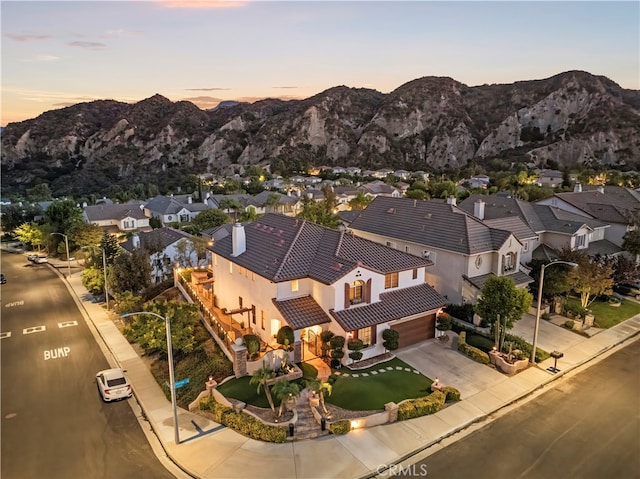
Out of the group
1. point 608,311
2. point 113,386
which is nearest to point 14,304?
point 113,386

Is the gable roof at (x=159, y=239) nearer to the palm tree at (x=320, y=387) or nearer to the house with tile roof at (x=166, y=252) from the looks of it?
the house with tile roof at (x=166, y=252)

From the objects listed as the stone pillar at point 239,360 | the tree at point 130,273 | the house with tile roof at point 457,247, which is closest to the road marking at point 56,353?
the tree at point 130,273

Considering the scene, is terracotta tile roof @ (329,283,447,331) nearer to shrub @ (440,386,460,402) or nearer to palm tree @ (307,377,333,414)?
palm tree @ (307,377,333,414)

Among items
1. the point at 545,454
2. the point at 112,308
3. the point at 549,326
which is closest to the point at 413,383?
the point at 545,454

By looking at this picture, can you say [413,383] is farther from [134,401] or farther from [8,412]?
[8,412]

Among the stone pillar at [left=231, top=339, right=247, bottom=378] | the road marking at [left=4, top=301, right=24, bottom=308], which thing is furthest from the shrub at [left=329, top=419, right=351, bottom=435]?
the road marking at [left=4, top=301, right=24, bottom=308]

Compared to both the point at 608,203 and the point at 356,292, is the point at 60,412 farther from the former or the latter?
the point at 608,203
